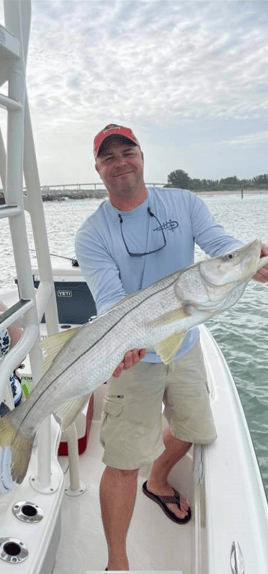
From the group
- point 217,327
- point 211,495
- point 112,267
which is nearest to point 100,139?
point 112,267

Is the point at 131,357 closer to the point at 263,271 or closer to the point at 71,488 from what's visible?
the point at 263,271

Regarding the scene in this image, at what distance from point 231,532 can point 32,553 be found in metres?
0.88

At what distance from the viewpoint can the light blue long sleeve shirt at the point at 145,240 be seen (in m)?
2.30

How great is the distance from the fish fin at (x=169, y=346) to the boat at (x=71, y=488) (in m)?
0.56

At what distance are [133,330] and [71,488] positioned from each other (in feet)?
6.08

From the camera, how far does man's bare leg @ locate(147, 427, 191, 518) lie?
106 inches

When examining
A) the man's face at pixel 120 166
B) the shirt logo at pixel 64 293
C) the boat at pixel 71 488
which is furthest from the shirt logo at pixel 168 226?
the shirt logo at pixel 64 293

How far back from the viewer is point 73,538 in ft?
8.55

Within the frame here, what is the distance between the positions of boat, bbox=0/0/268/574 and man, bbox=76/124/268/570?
30cm

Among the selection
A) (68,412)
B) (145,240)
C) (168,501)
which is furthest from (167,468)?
(145,240)

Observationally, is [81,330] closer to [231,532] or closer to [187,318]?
[187,318]

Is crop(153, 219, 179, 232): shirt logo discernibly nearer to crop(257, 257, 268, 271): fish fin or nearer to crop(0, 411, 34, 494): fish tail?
crop(257, 257, 268, 271): fish fin

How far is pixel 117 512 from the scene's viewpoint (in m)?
2.20

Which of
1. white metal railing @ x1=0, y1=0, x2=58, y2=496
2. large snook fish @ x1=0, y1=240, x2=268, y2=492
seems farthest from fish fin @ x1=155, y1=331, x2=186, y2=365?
white metal railing @ x1=0, y1=0, x2=58, y2=496
